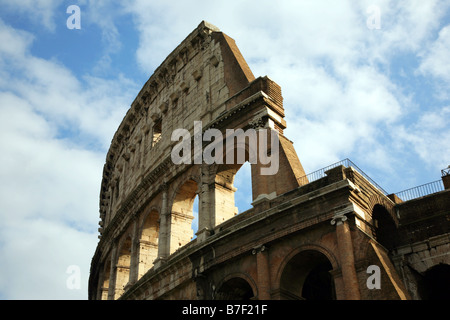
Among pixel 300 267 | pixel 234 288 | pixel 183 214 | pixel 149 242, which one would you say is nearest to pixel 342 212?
pixel 300 267

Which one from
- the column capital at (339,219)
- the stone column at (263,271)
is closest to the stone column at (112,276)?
the stone column at (263,271)

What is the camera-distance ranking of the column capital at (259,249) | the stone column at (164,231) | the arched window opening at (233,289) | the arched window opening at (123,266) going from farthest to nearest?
1. the arched window opening at (123,266)
2. the stone column at (164,231)
3. the arched window opening at (233,289)
4. the column capital at (259,249)

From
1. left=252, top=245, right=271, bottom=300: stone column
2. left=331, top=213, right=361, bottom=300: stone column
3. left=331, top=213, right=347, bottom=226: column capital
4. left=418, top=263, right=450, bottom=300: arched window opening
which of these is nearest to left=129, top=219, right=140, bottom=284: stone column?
left=252, top=245, right=271, bottom=300: stone column

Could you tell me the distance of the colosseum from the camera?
1477cm

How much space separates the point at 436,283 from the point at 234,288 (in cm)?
603

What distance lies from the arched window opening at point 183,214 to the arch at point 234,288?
14.1ft

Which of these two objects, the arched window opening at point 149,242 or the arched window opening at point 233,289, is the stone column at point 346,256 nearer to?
the arched window opening at point 233,289

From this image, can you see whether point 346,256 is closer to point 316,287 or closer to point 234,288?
point 316,287

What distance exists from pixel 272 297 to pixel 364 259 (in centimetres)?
284

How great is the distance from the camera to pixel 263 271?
1535 cm

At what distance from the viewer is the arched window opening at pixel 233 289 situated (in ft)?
54.4

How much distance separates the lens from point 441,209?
16.1m

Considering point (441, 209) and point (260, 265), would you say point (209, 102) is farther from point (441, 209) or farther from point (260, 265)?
point (441, 209)
